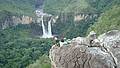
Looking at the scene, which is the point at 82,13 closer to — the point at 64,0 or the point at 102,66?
the point at 64,0

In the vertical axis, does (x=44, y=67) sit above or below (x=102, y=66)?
below

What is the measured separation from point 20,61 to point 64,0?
213 ft

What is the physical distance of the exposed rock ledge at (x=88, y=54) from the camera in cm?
1519

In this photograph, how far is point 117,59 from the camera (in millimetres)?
15305

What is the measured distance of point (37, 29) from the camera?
135750mm

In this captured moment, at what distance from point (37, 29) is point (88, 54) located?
121 metres

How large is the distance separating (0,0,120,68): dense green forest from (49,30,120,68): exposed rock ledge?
73041 millimetres

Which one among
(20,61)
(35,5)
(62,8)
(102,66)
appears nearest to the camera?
(102,66)

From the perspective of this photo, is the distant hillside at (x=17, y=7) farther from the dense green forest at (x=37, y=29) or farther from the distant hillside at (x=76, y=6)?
the distant hillside at (x=76, y=6)

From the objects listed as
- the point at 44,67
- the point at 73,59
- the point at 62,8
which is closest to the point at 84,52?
the point at 73,59

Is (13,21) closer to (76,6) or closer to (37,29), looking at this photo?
(37,29)

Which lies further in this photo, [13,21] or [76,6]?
[76,6]

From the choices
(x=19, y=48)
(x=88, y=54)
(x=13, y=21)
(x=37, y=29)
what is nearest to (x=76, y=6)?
(x=37, y=29)

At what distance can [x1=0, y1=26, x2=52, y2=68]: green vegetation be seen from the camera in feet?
286
